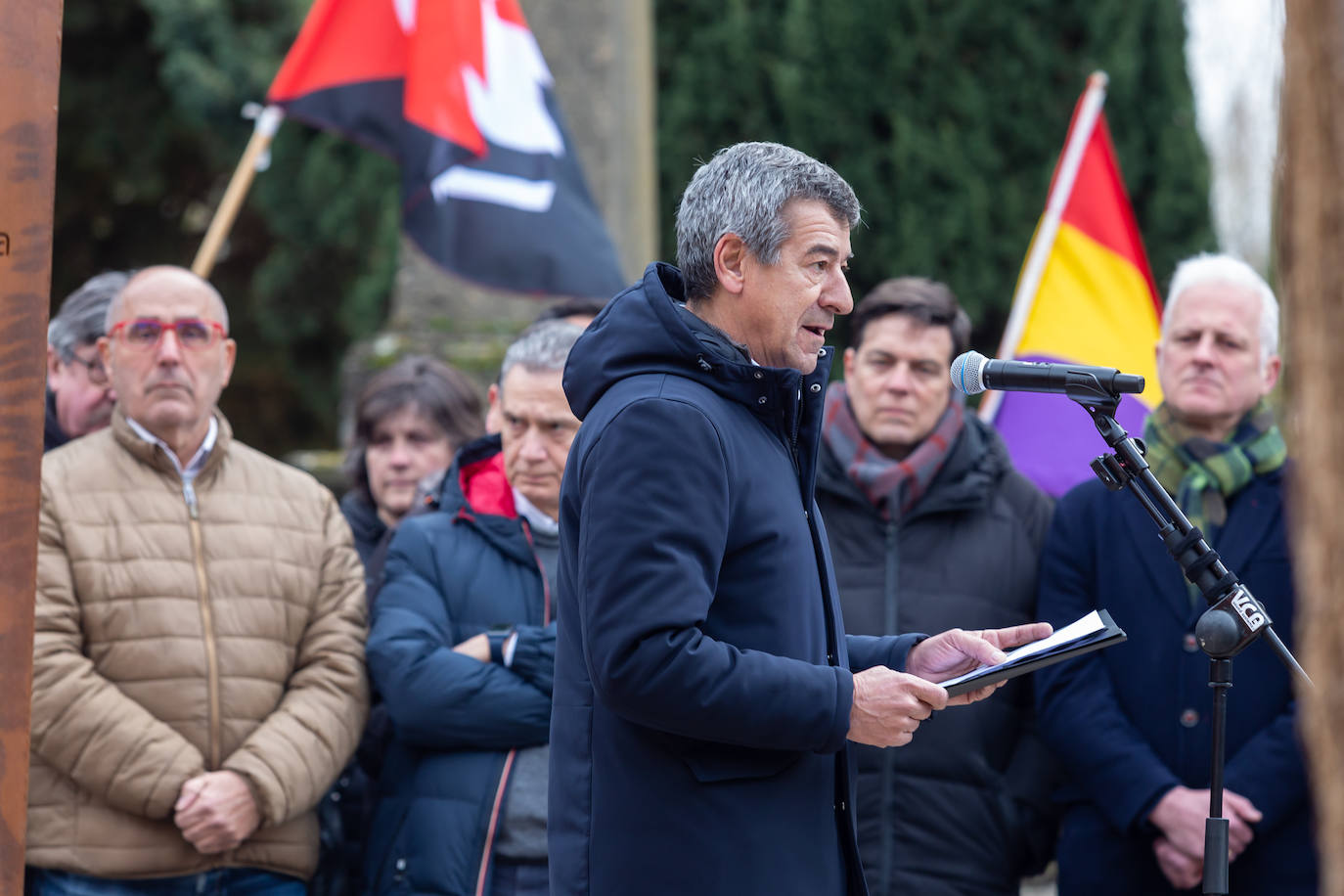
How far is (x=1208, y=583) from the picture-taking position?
2.60 metres

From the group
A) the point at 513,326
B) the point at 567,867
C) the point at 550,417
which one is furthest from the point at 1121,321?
the point at 567,867

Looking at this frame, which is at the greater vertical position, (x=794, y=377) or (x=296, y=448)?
(x=794, y=377)

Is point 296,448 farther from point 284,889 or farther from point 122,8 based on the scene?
point 284,889

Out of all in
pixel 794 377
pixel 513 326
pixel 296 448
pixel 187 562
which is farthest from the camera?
pixel 296 448

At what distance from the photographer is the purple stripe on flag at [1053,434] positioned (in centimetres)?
518

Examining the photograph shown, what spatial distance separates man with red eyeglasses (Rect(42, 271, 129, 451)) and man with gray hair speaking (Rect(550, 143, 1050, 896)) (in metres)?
2.15

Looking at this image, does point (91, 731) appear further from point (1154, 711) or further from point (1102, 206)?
point (1102, 206)

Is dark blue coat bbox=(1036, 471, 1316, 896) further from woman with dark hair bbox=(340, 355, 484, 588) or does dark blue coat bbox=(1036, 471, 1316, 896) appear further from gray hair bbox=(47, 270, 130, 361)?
gray hair bbox=(47, 270, 130, 361)

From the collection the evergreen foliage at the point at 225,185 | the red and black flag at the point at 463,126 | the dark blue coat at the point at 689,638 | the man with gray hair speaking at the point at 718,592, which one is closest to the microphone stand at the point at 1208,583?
the man with gray hair speaking at the point at 718,592

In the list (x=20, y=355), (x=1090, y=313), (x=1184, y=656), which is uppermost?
(x=1090, y=313)

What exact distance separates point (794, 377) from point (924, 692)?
1.71ft

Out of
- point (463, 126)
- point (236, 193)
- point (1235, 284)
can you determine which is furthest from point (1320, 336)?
point (463, 126)

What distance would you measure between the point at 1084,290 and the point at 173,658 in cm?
362

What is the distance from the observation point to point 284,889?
351cm
